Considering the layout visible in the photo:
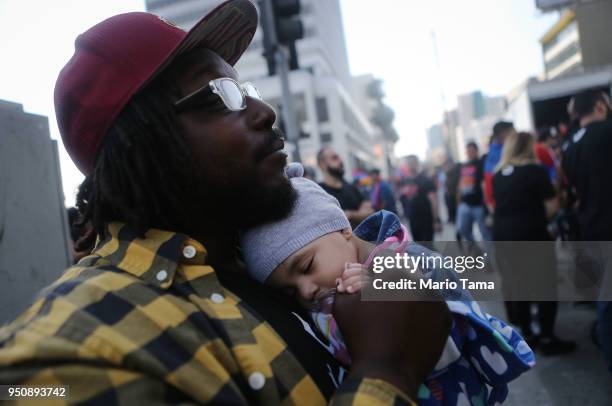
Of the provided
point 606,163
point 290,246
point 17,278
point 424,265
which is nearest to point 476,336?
point 424,265

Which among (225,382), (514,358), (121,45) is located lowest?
(514,358)

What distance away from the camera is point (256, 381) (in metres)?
0.96

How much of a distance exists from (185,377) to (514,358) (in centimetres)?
81

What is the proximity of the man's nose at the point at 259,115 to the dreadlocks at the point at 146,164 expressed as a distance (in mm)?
196

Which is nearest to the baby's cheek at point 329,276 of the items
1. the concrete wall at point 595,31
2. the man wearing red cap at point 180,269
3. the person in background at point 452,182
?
the man wearing red cap at point 180,269

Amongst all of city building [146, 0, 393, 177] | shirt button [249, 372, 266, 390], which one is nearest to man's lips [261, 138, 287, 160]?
shirt button [249, 372, 266, 390]

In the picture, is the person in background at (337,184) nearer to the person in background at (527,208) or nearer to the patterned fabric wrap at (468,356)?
the person in background at (527,208)

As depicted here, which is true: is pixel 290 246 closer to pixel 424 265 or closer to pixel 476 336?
pixel 424 265

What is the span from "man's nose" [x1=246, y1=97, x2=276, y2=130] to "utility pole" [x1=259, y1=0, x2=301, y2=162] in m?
4.03

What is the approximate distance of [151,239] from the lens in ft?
3.80

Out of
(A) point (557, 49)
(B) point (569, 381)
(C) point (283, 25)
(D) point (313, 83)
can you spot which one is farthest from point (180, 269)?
(A) point (557, 49)

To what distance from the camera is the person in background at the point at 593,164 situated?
11.6 ft

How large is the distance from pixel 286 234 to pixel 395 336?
49cm

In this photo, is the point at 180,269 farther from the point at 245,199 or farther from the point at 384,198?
the point at 384,198
